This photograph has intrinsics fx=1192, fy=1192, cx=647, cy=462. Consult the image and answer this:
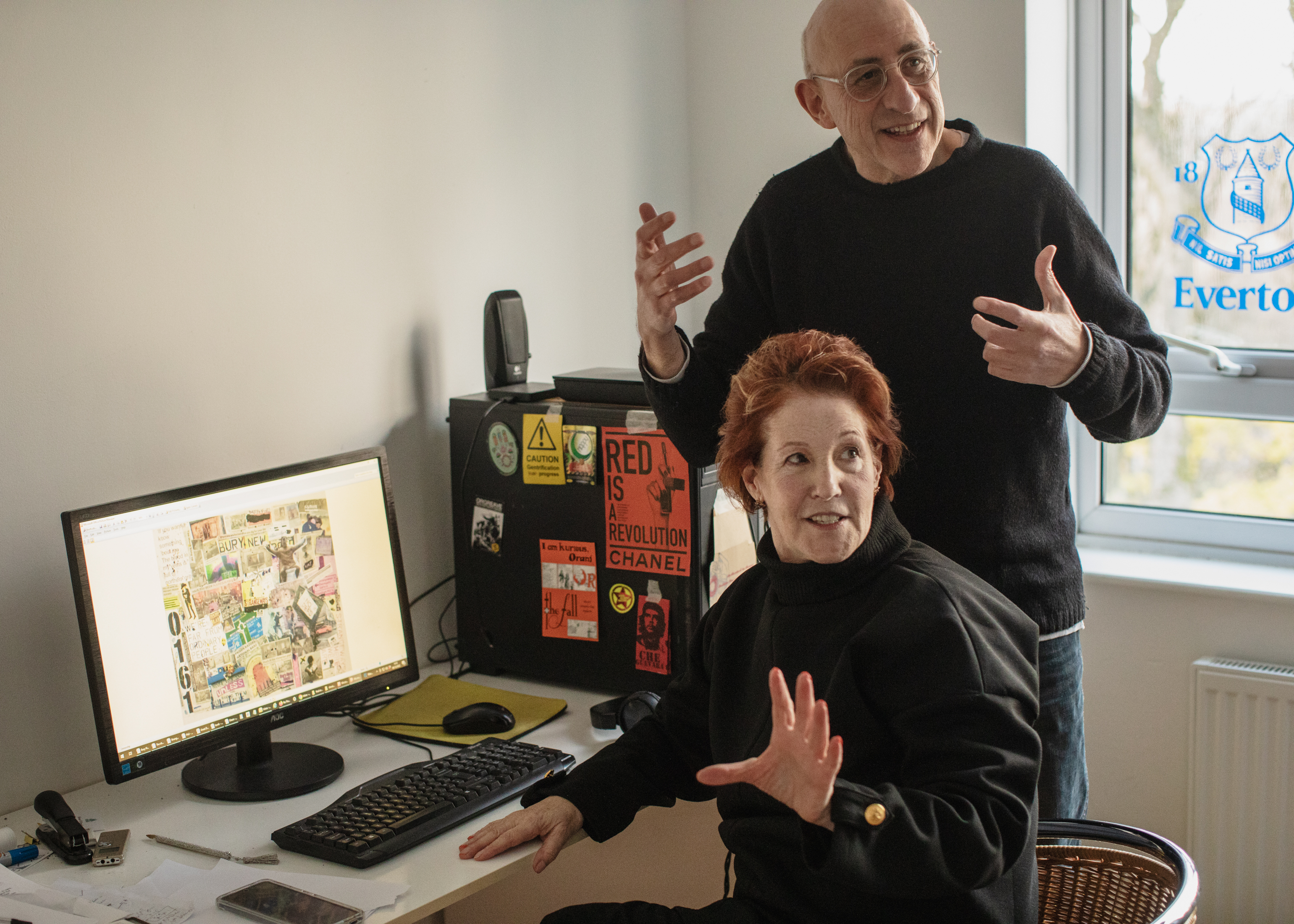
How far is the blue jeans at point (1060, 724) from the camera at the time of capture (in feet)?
5.30

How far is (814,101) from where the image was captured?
169cm

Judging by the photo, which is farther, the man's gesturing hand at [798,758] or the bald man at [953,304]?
the bald man at [953,304]

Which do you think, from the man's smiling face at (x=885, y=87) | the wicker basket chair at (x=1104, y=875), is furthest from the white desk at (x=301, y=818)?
the man's smiling face at (x=885, y=87)

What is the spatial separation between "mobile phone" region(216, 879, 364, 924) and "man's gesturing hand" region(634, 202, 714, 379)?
2.64 ft

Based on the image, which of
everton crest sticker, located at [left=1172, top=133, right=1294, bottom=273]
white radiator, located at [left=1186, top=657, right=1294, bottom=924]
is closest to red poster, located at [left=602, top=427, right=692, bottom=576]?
white radiator, located at [left=1186, top=657, right=1294, bottom=924]

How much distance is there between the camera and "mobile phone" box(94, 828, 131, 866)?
1.52 metres

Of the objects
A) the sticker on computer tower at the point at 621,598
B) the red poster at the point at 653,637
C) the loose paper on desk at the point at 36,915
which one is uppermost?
the sticker on computer tower at the point at 621,598

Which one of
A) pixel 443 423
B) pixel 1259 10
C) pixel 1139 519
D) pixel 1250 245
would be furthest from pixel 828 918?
pixel 1259 10

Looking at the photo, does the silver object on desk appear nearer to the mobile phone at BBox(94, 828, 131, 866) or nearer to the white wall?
the mobile phone at BBox(94, 828, 131, 866)

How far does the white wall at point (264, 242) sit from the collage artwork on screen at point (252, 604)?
0.21m

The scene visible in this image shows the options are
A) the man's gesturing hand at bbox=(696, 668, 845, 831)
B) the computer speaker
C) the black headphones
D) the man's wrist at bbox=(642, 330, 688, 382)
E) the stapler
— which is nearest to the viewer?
the man's gesturing hand at bbox=(696, 668, 845, 831)

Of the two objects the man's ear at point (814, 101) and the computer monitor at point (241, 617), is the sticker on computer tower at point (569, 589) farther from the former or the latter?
the man's ear at point (814, 101)

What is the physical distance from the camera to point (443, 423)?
229 cm

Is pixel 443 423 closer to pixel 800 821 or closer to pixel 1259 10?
pixel 800 821
